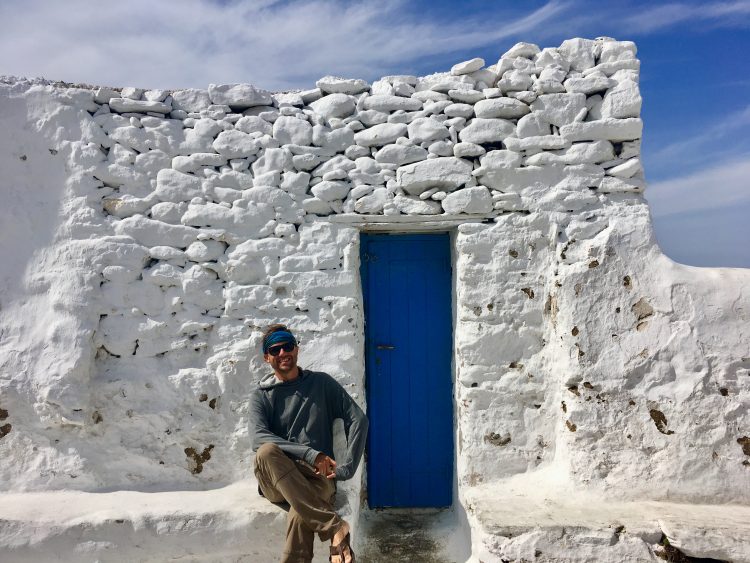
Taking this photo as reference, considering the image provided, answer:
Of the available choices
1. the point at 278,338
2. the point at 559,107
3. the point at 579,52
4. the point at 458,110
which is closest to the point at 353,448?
the point at 278,338

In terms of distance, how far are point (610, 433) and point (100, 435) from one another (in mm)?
3025

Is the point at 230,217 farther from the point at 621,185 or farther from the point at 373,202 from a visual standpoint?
the point at 621,185

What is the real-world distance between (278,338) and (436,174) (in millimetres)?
1415

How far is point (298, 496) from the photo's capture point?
10.2ft

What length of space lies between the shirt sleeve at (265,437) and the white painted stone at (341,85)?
2007mm

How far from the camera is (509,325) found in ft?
12.4

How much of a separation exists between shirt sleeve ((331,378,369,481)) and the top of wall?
45.6 inches

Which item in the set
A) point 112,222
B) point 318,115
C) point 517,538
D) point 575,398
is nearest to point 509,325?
point 575,398

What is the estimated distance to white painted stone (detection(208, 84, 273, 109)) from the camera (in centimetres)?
399

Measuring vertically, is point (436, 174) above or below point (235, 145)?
below

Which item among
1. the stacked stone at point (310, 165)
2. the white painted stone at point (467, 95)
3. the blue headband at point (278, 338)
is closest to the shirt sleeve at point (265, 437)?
the blue headband at point (278, 338)

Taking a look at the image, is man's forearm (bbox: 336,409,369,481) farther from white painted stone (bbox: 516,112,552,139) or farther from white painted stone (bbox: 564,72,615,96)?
white painted stone (bbox: 564,72,615,96)

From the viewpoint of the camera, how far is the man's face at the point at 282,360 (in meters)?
3.45

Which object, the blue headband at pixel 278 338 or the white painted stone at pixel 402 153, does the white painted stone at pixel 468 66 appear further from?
the blue headband at pixel 278 338
